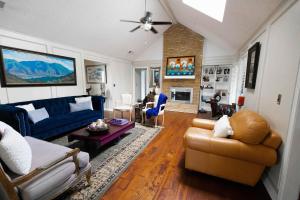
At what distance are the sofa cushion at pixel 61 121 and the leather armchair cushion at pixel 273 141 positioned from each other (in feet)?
11.4

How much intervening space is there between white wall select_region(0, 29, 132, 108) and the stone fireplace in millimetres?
2360

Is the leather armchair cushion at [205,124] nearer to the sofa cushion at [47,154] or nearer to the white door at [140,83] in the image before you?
the sofa cushion at [47,154]

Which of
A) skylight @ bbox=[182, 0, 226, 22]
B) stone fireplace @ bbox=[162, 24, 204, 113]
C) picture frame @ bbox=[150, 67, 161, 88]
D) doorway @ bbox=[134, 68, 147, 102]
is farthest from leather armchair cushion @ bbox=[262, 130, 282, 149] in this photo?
doorway @ bbox=[134, 68, 147, 102]

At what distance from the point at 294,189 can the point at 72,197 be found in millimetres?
2274

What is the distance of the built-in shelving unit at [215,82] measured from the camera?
5359 millimetres

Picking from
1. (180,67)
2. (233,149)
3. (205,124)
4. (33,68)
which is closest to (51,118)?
(33,68)

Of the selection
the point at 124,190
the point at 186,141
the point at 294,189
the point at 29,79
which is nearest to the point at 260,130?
the point at 294,189

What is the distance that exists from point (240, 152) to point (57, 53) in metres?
4.52

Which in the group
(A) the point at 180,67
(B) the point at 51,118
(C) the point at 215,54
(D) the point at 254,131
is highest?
(C) the point at 215,54

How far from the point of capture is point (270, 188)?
1.54 meters

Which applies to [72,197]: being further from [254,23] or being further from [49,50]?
[254,23]

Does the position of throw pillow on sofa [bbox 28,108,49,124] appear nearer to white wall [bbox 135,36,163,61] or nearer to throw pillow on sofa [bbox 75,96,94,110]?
throw pillow on sofa [bbox 75,96,94,110]

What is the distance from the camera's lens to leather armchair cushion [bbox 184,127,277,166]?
1405 millimetres

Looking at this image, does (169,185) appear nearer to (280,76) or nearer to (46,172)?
(46,172)
